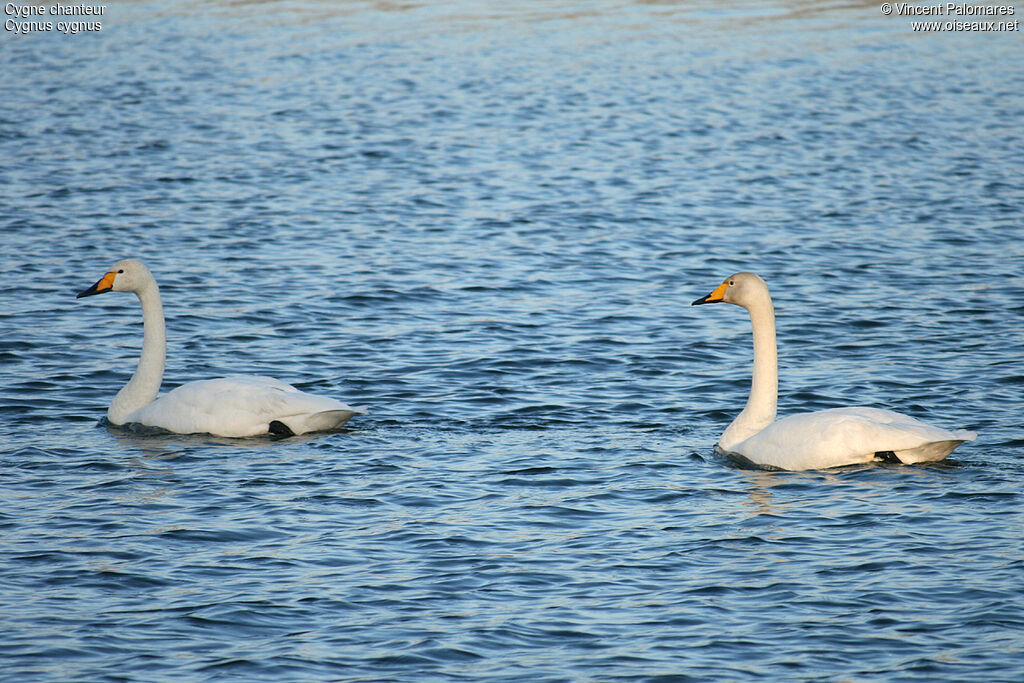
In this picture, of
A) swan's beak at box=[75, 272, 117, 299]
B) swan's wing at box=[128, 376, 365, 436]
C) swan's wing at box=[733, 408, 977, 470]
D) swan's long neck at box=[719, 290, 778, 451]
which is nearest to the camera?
swan's wing at box=[733, 408, 977, 470]

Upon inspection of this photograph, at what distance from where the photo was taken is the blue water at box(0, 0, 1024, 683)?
7422mm

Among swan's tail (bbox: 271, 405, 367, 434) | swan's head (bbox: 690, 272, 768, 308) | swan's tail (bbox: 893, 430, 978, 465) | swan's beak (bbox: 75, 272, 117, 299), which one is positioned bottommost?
swan's tail (bbox: 893, 430, 978, 465)

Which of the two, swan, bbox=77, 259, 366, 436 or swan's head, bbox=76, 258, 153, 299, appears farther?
swan's head, bbox=76, 258, 153, 299

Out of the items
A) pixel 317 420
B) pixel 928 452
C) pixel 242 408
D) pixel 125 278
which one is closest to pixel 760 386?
pixel 928 452

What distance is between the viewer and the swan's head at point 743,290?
10.6 meters

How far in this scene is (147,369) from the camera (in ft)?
37.8

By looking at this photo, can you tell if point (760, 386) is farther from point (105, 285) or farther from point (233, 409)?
point (105, 285)

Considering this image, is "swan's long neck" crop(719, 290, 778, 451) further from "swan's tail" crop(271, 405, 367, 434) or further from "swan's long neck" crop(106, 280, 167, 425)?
"swan's long neck" crop(106, 280, 167, 425)

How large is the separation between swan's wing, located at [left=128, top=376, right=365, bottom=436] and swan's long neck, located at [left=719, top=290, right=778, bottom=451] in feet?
9.23

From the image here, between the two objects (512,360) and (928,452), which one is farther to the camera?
(512,360)

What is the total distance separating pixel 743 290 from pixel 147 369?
4.78m

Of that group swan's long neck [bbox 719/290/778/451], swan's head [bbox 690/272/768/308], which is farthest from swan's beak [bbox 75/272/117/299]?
swan's long neck [bbox 719/290/778/451]

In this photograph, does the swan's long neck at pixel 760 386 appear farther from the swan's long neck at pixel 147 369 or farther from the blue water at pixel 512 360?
the swan's long neck at pixel 147 369

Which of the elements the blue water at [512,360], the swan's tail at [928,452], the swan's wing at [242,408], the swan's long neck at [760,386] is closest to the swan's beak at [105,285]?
the blue water at [512,360]
